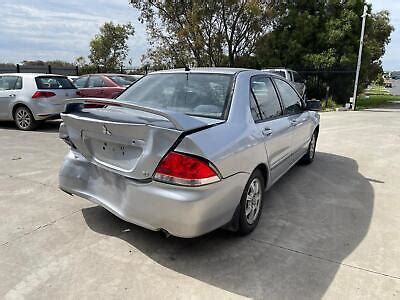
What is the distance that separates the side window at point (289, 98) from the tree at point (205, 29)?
44.9ft

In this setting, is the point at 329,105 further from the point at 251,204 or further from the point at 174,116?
the point at 174,116

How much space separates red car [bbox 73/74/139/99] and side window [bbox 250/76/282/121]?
725cm

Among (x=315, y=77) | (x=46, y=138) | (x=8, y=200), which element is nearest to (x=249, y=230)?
(x=8, y=200)

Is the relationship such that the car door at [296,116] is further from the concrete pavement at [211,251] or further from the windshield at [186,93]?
the windshield at [186,93]

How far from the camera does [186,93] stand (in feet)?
12.0

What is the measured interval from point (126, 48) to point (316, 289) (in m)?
29.4

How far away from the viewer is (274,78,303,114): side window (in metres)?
4.61

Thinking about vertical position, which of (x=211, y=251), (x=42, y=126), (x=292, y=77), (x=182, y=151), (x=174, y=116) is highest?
(x=292, y=77)

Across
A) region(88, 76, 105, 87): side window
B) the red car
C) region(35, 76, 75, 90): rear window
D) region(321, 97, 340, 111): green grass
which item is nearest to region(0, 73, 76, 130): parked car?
region(35, 76, 75, 90): rear window

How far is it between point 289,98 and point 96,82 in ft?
26.0

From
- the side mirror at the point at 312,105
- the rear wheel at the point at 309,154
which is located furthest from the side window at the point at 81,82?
the side mirror at the point at 312,105

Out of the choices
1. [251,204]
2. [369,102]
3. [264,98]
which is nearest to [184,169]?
[251,204]

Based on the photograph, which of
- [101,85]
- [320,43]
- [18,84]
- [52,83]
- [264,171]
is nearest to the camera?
[264,171]

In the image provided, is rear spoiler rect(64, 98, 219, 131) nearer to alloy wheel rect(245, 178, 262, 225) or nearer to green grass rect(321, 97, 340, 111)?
alloy wheel rect(245, 178, 262, 225)
